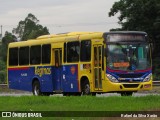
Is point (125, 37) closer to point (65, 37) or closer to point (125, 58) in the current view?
point (125, 58)

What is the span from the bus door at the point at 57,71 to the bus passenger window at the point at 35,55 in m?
1.48

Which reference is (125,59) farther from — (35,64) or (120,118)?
(120,118)

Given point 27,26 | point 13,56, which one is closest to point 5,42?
point 27,26

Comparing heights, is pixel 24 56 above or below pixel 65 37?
below

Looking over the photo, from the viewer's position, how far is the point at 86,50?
27.0 metres

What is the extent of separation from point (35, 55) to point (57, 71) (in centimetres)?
212

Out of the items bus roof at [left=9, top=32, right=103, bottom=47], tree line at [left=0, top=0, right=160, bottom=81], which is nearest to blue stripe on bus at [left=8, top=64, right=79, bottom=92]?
bus roof at [left=9, top=32, right=103, bottom=47]

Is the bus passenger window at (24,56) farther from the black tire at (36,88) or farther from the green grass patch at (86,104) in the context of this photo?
the green grass patch at (86,104)

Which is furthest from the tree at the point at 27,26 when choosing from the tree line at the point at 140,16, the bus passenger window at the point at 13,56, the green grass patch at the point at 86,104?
the green grass patch at the point at 86,104

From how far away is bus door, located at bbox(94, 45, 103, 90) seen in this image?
85.9 feet

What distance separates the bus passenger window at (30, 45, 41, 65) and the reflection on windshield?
6030 millimetres

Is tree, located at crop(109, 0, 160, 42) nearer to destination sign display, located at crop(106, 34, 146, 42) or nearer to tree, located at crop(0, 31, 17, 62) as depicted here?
destination sign display, located at crop(106, 34, 146, 42)

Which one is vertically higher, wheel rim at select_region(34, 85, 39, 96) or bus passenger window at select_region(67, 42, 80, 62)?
bus passenger window at select_region(67, 42, 80, 62)

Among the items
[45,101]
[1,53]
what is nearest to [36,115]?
[45,101]
